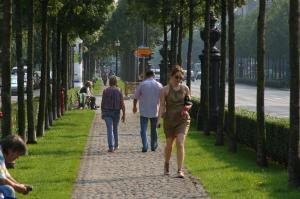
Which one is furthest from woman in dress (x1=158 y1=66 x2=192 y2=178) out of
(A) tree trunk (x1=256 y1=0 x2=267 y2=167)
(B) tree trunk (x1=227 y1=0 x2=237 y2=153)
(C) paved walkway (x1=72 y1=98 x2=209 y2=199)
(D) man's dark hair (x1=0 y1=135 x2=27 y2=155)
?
(D) man's dark hair (x1=0 y1=135 x2=27 y2=155)

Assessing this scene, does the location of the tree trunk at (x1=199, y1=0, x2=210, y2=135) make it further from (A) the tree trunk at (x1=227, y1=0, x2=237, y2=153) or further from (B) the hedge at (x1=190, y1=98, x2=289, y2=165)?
(A) the tree trunk at (x1=227, y1=0, x2=237, y2=153)

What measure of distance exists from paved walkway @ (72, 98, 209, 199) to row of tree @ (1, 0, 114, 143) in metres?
1.79

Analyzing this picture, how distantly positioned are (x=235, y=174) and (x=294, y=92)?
1962 mm

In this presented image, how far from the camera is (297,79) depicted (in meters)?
A: 13.0

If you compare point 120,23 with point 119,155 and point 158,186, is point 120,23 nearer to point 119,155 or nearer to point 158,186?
point 119,155

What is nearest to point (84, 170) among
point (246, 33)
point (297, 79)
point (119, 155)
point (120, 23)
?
point (119, 155)

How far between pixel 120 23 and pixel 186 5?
49.4m

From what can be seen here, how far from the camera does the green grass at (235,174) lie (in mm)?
12102

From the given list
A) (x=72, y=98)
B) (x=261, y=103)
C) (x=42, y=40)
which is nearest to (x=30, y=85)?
(x=42, y=40)

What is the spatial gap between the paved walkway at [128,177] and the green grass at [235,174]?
0.32 meters

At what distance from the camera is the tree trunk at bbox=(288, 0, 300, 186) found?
12.9m

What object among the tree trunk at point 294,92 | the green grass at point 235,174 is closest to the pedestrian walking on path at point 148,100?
the green grass at point 235,174

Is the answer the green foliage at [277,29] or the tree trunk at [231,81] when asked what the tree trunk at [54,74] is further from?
the green foliage at [277,29]

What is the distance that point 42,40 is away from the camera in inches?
891
